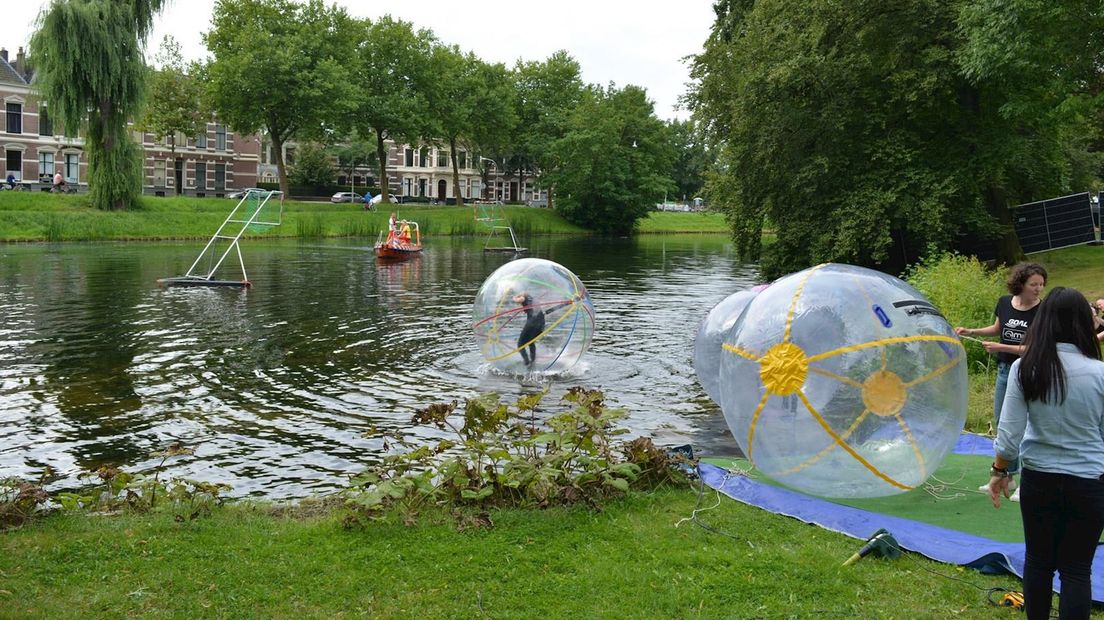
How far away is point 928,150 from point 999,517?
22746 mm

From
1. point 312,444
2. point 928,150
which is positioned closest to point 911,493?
point 312,444

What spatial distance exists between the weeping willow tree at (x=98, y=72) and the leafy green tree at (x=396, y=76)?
25.3 metres

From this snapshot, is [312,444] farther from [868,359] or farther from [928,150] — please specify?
[928,150]

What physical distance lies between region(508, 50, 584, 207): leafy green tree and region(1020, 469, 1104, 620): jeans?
86334 mm

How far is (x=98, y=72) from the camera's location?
45719 millimetres

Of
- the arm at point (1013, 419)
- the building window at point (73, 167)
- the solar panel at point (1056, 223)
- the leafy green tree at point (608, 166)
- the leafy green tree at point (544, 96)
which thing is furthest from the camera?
the leafy green tree at point (544, 96)

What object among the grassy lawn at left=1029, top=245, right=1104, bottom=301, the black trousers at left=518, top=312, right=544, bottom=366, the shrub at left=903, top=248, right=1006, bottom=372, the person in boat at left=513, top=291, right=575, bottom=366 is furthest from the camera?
the grassy lawn at left=1029, top=245, right=1104, bottom=301

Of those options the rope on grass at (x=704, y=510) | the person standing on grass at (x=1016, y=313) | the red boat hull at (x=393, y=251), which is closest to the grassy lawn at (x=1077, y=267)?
the person standing on grass at (x=1016, y=313)

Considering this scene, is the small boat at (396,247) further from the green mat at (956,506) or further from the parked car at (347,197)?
the parked car at (347,197)

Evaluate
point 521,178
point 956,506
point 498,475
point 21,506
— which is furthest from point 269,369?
point 521,178

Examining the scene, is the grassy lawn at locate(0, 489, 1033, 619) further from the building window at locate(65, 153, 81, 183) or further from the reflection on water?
the building window at locate(65, 153, 81, 183)

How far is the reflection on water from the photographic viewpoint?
1133 cm

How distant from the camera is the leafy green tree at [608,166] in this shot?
8150cm

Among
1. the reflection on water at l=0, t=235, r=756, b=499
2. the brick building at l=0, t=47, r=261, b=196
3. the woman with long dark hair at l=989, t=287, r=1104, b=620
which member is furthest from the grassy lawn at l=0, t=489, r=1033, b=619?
the brick building at l=0, t=47, r=261, b=196
